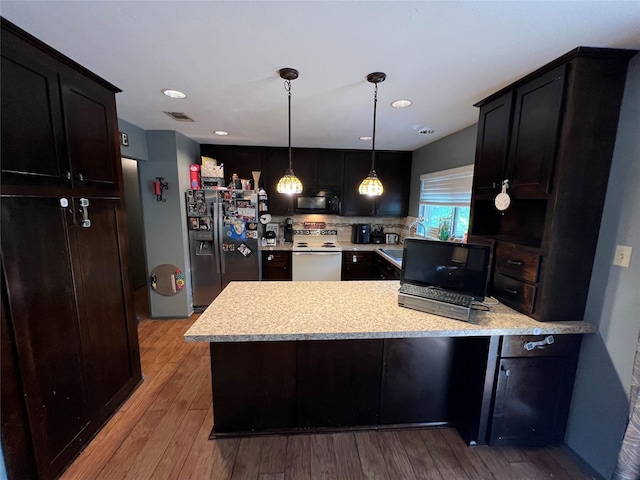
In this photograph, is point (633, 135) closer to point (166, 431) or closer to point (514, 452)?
point (514, 452)

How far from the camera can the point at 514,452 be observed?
1.62m

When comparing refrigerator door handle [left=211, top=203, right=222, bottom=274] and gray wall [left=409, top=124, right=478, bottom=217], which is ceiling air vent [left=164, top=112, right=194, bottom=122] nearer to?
refrigerator door handle [left=211, top=203, right=222, bottom=274]

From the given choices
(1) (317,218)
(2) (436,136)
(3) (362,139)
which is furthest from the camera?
(1) (317,218)

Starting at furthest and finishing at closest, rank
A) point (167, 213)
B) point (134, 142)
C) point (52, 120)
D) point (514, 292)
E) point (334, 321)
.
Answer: point (167, 213)
point (134, 142)
point (514, 292)
point (334, 321)
point (52, 120)

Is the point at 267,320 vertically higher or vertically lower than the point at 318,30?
lower

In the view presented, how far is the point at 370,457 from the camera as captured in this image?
1572 millimetres

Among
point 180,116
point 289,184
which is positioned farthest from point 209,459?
point 180,116

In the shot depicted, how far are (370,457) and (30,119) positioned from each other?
2566 millimetres

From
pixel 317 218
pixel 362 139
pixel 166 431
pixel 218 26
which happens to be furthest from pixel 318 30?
pixel 317 218

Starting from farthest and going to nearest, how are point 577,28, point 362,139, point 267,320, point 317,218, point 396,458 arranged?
point 317,218
point 362,139
point 396,458
point 267,320
point 577,28

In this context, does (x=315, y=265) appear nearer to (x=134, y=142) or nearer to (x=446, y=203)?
(x=446, y=203)

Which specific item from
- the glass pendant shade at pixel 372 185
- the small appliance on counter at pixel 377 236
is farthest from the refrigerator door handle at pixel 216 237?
the small appliance on counter at pixel 377 236

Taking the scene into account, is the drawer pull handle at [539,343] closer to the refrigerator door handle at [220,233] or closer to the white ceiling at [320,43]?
Result: the white ceiling at [320,43]

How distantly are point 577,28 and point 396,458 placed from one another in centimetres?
238
